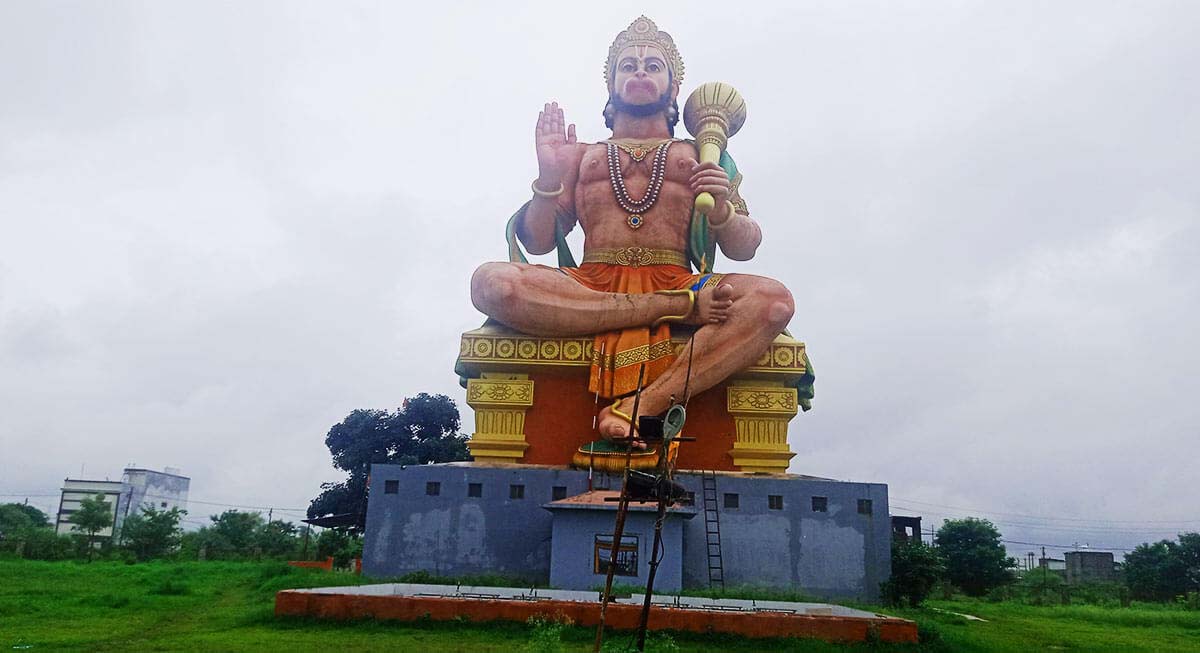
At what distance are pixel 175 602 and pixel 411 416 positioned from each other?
1400cm

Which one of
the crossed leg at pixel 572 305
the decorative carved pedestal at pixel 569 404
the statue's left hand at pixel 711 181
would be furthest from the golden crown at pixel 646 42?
the decorative carved pedestal at pixel 569 404

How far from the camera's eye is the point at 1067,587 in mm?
23609

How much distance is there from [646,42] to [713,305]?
548 cm

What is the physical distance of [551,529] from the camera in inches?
492

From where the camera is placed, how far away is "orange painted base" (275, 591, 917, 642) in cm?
834

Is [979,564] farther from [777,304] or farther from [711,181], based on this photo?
[711,181]

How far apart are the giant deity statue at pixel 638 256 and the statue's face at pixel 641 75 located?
3 centimetres

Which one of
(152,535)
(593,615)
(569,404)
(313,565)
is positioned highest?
(569,404)

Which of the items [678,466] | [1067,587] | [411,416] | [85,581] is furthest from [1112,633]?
[411,416]

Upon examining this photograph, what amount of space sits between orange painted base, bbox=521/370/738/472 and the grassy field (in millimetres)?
3758

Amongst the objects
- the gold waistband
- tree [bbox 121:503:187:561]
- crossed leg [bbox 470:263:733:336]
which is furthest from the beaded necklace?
tree [bbox 121:503:187:561]

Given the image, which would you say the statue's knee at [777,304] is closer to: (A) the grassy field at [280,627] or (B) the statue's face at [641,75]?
(B) the statue's face at [641,75]

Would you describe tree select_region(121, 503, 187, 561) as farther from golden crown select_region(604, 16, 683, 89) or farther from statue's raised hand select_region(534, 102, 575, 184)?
golden crown select_region(604, 16, 683, 89)

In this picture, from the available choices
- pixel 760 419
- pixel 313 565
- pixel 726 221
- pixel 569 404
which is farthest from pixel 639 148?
pixel 313 565
